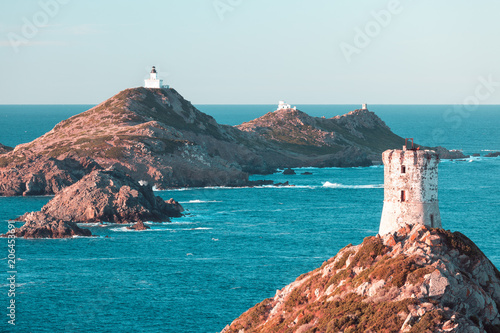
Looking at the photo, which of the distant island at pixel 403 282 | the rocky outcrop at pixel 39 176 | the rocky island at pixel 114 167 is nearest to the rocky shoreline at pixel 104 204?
the rocky island at pixel 114 167

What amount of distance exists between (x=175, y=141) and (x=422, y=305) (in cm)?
13734

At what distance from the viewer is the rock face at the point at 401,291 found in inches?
1475

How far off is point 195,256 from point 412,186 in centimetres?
5151

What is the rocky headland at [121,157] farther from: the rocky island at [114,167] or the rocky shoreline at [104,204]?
the rocky shoreline at [104,204]

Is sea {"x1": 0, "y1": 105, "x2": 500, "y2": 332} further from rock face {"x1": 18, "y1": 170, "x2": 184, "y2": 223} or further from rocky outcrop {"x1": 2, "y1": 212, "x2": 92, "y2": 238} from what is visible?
rock face {"x1": 18, "y1": 170, "x2": 184, "y2": 223}

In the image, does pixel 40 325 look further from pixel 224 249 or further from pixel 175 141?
pixel 175 141

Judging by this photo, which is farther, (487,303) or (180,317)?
(180,317)

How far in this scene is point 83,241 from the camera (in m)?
100

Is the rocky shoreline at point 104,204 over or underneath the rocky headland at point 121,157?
underneath

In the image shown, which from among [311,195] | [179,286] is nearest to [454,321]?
[179,286]

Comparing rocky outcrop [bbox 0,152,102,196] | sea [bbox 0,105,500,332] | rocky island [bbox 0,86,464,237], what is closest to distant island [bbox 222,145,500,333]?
sea [bbox 0,105,500,332]

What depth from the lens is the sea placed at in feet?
225

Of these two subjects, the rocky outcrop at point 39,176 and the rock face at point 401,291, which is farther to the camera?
the rocky outcrop at point 39,176

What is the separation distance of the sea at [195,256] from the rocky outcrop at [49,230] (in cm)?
204
